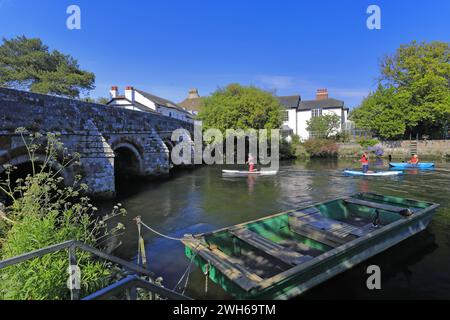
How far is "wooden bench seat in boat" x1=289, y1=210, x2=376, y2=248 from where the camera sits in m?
6.01

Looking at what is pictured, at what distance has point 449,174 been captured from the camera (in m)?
18.9

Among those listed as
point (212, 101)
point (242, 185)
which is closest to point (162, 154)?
point (242, 185)

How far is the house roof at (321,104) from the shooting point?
4452cm

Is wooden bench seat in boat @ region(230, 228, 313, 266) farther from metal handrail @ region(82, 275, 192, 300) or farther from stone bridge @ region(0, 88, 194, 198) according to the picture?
stone bridge @ region(0, 88, 194, 198)

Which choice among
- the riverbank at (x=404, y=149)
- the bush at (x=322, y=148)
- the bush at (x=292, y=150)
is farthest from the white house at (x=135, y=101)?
the riverbank at (x=404, y=149)

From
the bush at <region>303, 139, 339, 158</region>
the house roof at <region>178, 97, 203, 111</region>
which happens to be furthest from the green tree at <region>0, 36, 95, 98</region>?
the bush at <region>303, 139, 339, 158</region>

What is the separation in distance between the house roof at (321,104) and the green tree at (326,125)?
4.11 meters

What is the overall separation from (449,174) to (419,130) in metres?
22.2

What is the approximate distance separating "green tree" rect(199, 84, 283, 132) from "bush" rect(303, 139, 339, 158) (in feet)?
27.5

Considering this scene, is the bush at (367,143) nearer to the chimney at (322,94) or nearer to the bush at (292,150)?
the bush at (292,150)

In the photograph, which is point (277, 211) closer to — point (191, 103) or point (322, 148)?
point (322, 148)
